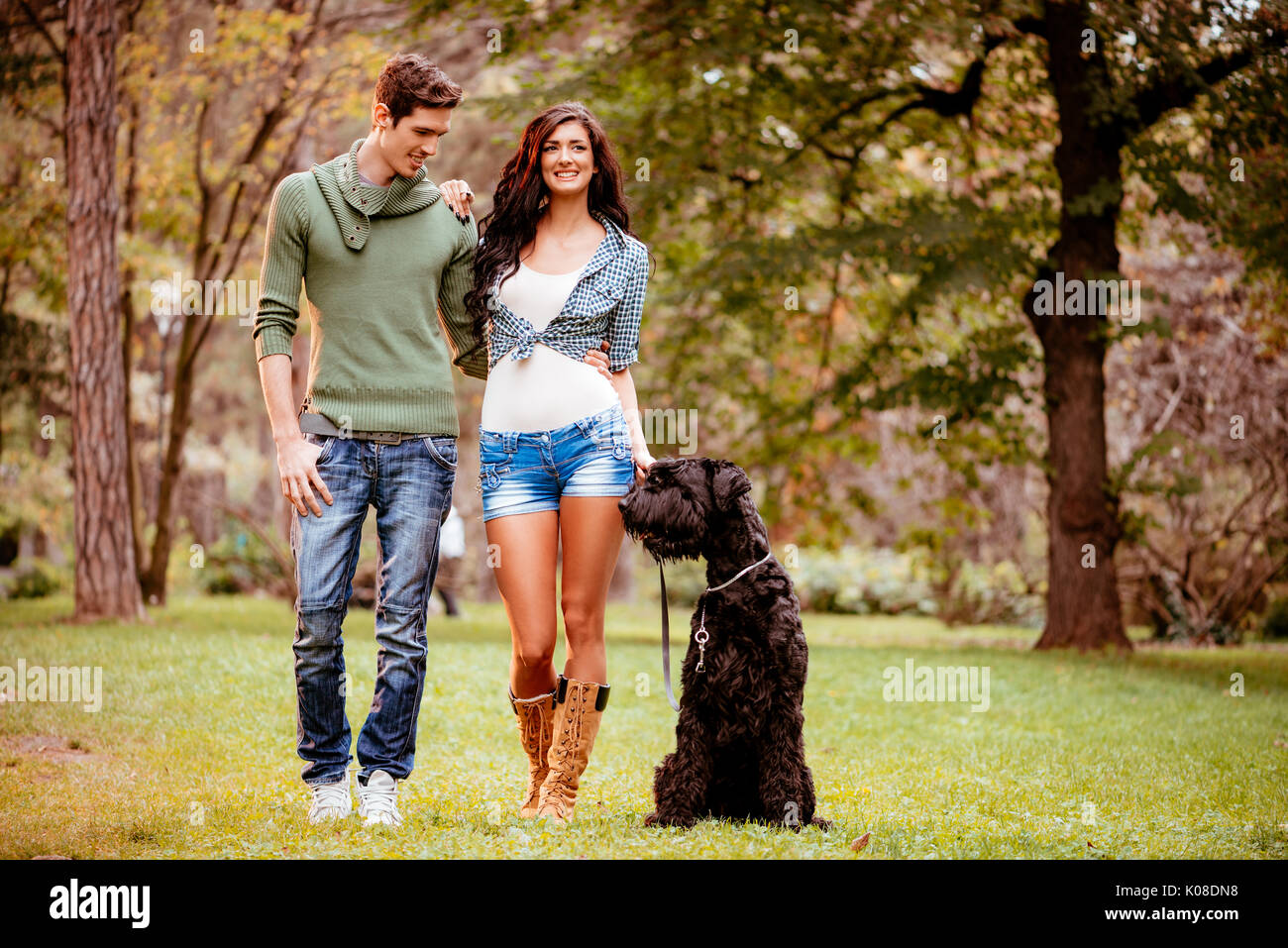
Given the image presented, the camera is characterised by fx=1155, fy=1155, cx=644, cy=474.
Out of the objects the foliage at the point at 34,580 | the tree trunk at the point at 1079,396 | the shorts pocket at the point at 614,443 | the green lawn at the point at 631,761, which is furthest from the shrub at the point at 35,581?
the shorts pocket at the point at 614,443

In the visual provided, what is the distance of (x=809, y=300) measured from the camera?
619 inches

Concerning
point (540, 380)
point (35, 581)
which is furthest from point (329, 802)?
point (35, 581)

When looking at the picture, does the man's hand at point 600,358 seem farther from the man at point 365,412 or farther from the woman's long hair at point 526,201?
the man at point 365,412

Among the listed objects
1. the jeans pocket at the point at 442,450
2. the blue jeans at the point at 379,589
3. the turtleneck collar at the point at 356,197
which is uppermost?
the turtleneck collar at the point at 356,197

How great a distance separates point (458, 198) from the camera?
4.20 meters

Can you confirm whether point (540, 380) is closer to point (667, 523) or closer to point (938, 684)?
point (667, 523)

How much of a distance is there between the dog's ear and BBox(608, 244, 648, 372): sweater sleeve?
59 cm

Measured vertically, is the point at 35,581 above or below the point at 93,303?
below

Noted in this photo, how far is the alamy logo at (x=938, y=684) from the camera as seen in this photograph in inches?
360

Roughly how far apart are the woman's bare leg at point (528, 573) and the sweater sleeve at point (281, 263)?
96 cm

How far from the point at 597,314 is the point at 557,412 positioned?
15.3 inches

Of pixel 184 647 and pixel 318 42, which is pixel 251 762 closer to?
pixel 184 647
